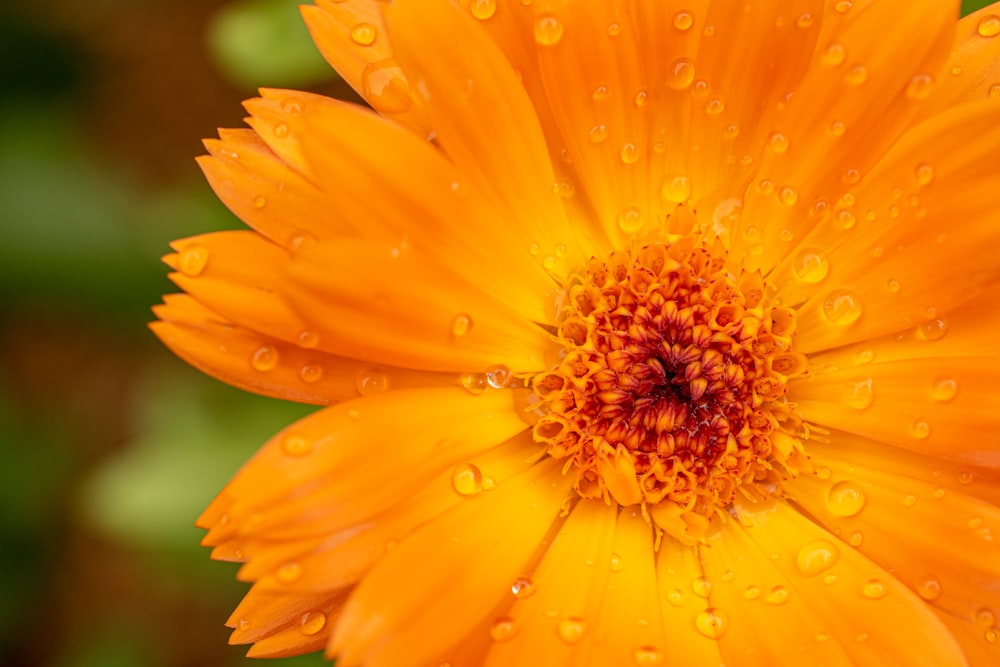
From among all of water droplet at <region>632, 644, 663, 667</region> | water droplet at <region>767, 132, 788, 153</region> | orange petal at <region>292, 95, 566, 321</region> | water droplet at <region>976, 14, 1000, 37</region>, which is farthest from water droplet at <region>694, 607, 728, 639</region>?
water droplet at <region>976, 14, 1000, 37</region>

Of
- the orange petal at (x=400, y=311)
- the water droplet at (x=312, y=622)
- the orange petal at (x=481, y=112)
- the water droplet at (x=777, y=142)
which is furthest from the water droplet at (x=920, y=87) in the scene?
the water droplet at (x=312, y=622)

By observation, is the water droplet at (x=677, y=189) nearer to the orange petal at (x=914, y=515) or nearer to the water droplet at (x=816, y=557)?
the orange petal at (x=914, y=515)

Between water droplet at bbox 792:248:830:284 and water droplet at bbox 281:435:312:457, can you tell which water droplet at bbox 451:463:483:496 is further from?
water droplet at bbox 792:248:830:284

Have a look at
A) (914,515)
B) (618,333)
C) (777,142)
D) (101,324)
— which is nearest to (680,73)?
(777,142)

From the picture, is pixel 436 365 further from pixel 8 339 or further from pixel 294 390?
pixel 8 339

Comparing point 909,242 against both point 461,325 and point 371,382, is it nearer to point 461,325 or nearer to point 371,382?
point 461,325
